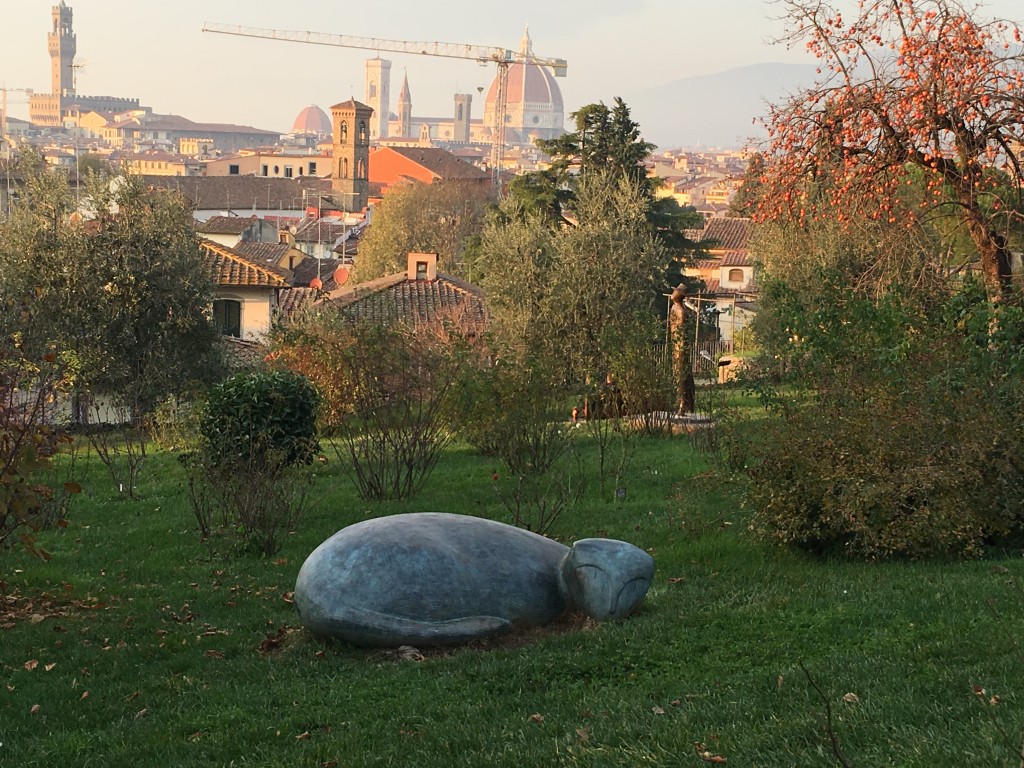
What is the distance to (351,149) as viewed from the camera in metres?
112

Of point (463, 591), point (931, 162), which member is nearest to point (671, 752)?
point (463, 591)

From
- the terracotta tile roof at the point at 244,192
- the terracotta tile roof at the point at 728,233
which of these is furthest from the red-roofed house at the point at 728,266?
the terracotta tile roof at the point at 244,192

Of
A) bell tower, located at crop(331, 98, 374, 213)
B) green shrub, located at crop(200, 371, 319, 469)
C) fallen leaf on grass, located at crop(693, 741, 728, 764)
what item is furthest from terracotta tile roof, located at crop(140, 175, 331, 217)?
fallen leaf on grass, located at crop(693, 741, 728, 764)

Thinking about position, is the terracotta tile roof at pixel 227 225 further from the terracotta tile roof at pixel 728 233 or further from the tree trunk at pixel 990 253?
the tree trunk at pixel 990 253

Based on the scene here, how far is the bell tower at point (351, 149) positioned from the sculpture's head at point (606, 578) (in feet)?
343

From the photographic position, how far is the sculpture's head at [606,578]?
7637 mm

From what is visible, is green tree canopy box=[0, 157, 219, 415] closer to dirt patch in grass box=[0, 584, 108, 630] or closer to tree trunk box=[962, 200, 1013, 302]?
dirt patch in grass box=[0, 584, 108, 630]

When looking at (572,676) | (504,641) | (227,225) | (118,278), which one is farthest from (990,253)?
(227,225)

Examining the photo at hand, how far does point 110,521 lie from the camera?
13578 mm

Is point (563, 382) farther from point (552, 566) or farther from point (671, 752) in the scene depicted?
point (671, 752)

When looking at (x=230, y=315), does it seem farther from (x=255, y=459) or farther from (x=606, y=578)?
(x=606, y=578)

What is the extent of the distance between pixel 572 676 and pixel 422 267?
33.9 meters

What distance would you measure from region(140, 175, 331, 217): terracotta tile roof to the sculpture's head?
281ft

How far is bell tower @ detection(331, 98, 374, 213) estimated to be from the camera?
110 m
